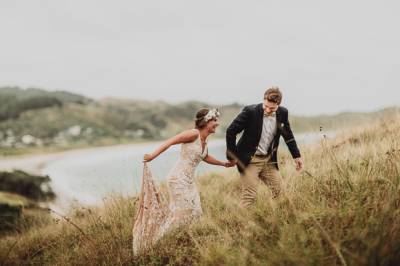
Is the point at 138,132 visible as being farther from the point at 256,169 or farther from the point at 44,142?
the point at 256,169

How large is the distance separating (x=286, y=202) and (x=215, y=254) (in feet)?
3.57

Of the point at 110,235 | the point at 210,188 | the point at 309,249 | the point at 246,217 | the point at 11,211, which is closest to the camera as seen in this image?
the point at 309,249

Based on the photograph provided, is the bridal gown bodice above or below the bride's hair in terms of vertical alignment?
below

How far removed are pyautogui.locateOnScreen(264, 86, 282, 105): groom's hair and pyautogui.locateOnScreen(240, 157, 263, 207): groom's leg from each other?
3.00ft

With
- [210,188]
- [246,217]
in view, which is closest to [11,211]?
[210,188]

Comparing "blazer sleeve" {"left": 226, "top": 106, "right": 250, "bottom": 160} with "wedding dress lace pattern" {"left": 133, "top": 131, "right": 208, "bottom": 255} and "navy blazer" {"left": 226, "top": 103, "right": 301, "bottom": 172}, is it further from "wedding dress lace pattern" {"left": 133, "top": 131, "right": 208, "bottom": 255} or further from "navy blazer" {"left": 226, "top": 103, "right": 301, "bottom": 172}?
"wedding dress lace pattern" {"left": 133, "top": 131, "right": 208, "bottom": 255}

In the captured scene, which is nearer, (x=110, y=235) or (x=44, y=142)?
(x=110, y=235)

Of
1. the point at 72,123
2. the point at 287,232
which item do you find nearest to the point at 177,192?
the point at 287,232

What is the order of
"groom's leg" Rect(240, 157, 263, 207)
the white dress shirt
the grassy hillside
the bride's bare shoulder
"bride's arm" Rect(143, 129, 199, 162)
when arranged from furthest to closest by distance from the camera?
the white dress shirt < "groom's leg" Rect(240, 157, 263, 207) < the bride's bare shoulder < "bride's arm" Rect(143, 129, 199, 162) < the grassy hillside

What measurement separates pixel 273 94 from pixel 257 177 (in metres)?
1.25

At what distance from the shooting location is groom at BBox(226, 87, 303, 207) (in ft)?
18.9

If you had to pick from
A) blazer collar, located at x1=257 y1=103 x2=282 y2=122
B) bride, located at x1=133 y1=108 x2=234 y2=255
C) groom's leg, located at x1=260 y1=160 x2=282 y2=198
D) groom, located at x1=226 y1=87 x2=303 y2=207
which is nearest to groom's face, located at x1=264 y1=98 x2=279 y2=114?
groom, located at x1=226 y1=87 x2=303 y2=207

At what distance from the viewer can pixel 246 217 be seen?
14.6 ft

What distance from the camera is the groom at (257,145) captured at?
5.77 meters
